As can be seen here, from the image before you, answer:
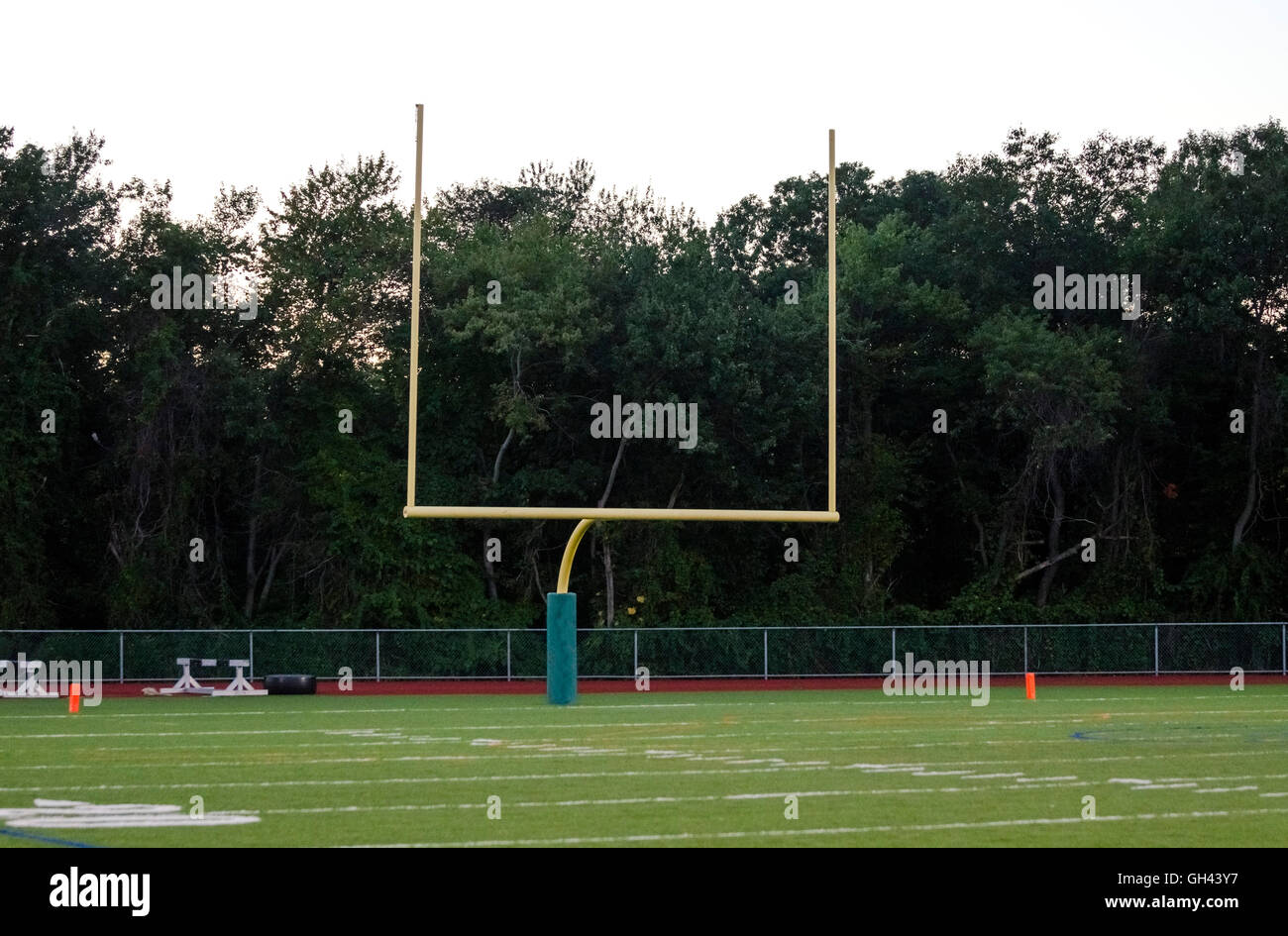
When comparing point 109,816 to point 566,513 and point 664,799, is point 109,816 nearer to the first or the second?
point 664,799

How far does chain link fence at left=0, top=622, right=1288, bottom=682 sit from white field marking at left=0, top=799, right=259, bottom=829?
17049 millimetres

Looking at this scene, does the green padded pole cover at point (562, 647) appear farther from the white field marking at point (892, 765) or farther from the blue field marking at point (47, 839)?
the blue field marking at point (47, 839)

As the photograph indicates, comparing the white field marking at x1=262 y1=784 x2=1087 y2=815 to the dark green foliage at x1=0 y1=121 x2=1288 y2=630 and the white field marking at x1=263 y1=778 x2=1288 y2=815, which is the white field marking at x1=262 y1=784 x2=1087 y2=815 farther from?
the dark green foliage at x1=0 y1=121 x2=1288 y2=630

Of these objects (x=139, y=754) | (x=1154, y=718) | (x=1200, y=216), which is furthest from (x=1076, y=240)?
(x=139, y=754)

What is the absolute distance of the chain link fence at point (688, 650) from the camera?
27578mm

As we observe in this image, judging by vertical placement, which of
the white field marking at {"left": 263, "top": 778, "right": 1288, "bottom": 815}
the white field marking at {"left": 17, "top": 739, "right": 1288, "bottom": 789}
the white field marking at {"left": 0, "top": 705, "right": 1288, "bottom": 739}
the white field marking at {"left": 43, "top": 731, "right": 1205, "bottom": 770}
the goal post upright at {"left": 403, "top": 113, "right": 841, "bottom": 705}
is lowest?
the white field marking at {"left": 0, "top": 705, "right": 1288, "bottom": 739}

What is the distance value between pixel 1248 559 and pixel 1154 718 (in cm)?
1629

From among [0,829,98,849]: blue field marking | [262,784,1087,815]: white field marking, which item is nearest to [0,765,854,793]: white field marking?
[262,784,1087,815]: white field marking

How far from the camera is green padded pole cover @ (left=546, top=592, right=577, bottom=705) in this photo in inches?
809

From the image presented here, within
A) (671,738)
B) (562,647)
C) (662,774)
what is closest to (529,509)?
(562,647)

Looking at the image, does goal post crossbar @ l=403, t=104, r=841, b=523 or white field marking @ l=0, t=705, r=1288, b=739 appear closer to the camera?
white field marking @ l=0, t=705, r=1288, b=739

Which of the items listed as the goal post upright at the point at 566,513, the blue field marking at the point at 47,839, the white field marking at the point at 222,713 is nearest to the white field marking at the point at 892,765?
the blue field marking at the point at 47,839

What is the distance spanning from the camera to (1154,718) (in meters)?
18.8

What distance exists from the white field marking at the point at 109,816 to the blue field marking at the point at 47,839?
8.1 inches
